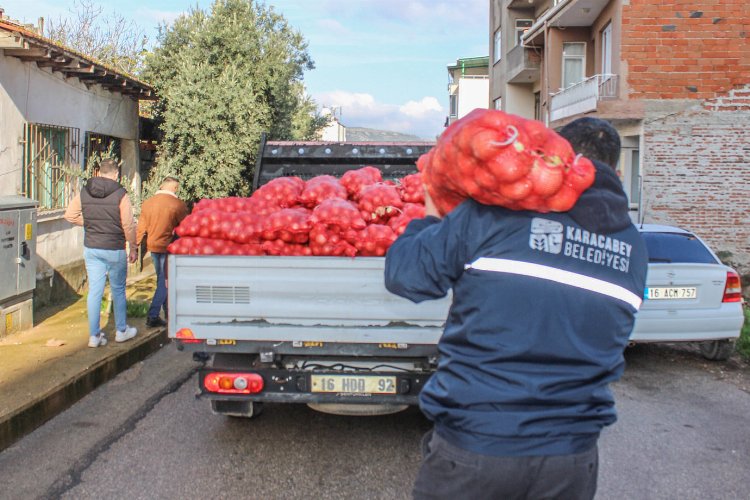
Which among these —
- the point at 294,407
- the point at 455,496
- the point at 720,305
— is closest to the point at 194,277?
the point at 294,407

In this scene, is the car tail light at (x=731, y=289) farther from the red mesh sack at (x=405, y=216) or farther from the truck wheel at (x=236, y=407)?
the truck wheel at (x=236, y=407)

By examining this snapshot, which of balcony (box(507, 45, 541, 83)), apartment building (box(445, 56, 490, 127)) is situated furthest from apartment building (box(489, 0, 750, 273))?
apartment building (box(445, 56, 490, 127))

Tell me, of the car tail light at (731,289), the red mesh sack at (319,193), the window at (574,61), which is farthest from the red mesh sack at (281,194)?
the window at (574,61)

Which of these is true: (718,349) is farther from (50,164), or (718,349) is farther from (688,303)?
(50,164)

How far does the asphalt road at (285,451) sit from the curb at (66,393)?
0.09 m

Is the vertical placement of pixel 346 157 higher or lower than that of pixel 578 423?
higher

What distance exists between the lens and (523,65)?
28.0 meters

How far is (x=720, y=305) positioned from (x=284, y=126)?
13237mm

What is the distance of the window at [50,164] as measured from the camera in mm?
10156

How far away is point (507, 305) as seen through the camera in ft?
6.86

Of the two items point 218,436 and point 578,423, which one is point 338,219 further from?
point 578,423

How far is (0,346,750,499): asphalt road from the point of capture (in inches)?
180

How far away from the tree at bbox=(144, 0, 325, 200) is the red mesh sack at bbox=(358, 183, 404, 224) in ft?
32.4

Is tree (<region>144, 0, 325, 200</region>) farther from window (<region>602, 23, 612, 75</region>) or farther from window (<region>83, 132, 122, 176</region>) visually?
window (<region>602, 23, 612, 75</region>)
